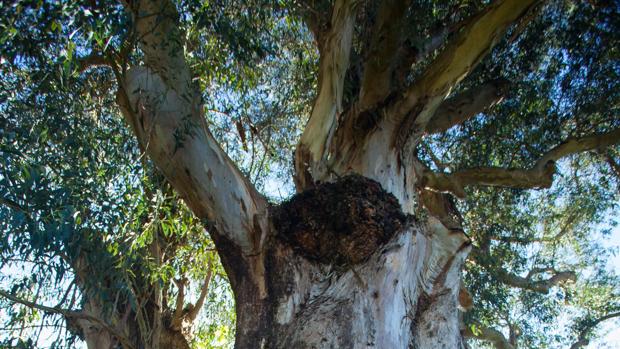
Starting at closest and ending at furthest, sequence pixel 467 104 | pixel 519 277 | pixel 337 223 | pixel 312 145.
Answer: pixel 337 223 → pixel 312 145 → pixel 467 104 → pixel 519 277

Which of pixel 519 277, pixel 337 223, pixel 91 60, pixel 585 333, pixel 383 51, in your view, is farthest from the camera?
pixel 585 333

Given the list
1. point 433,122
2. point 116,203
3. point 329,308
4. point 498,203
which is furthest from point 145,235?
point 498,203

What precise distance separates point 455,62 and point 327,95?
41.8 inches

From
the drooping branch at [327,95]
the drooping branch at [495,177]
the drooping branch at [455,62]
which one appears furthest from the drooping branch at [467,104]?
the drooping branch at [327,95]

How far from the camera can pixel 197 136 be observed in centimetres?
376

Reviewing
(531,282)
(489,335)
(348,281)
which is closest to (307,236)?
(348,281)

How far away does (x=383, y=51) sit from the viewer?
17.4ft

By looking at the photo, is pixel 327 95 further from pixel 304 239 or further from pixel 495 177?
pixel 495 177

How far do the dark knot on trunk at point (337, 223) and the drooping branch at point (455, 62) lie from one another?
44.2 inches

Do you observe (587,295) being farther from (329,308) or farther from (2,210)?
(2,210)

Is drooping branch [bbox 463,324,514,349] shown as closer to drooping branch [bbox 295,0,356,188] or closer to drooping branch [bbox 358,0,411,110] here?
drooping branch [bbox 358,0,411,110]

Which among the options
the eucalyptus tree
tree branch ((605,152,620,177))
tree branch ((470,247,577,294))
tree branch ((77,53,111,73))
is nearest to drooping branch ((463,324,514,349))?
the eucalyptus tree

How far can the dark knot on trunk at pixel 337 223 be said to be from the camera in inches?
142

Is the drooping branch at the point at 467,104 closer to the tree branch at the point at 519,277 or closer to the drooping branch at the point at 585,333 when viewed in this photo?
the tree branch at the point at 519,277
